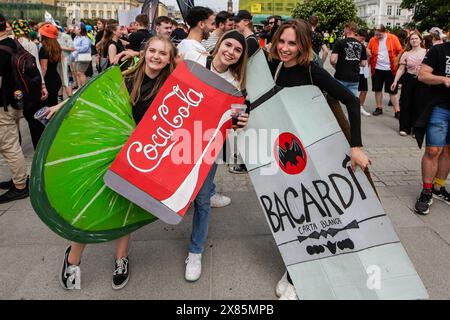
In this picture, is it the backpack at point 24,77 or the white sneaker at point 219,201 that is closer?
the backpack at point 24,77

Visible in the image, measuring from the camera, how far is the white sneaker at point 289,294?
2.53m

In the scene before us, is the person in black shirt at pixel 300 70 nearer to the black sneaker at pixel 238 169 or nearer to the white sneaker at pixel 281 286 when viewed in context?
the white sneaker at pixel 281 286

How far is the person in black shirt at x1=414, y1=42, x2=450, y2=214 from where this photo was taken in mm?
3611

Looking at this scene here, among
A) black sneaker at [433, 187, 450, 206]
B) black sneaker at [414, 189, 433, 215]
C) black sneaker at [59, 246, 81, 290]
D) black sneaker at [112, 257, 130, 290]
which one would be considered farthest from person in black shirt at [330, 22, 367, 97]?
black sneaker at [59, 246, 81, 290]

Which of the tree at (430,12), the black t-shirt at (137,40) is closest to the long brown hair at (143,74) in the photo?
the black t-shirt at (137,40)

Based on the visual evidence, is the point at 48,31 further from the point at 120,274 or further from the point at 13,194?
the point at 120,274

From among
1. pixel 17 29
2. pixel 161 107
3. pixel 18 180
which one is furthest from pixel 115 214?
pixel 17 29

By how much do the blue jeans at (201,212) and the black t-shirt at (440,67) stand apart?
2.36 meters

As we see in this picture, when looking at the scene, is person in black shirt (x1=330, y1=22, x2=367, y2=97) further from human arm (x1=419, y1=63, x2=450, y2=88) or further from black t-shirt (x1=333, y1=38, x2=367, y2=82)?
human arm (x1=419, y1=63, x2=450, y2=88)

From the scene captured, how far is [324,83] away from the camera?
7.94 ft

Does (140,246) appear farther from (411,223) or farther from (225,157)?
(411,223)

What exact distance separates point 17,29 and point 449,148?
5450 mm

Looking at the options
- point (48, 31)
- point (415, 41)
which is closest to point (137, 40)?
point (48, 31)
